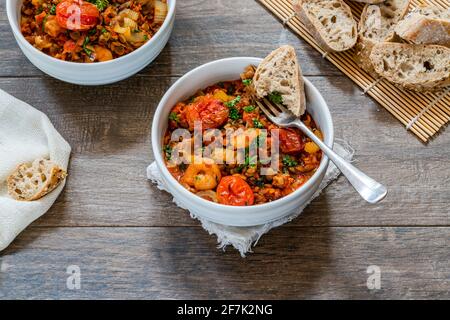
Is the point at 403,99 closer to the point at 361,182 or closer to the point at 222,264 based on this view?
the point at 361,182

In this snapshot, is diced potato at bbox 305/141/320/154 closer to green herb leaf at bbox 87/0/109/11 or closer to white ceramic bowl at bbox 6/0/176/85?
white ceramic bowl at bbox 6/0/176/85

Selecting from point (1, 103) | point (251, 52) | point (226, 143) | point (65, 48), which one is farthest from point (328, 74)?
point (1, 103)

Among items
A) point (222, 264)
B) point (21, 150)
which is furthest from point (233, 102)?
point (21, 150)

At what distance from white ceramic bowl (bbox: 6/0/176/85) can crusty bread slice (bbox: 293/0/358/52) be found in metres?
0.59

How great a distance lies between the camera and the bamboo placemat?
2.87 metres

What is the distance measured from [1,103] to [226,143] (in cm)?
100

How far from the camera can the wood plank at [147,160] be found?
8.87 feet

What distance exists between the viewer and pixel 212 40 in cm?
309

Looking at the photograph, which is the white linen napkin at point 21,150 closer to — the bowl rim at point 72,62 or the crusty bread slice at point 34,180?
the crusty bread slice at point 34,180

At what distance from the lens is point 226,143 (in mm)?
2545

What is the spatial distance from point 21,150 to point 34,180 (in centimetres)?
16

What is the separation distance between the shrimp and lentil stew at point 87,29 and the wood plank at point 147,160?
8.9 inches

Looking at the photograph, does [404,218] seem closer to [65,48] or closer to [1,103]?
[65,48]

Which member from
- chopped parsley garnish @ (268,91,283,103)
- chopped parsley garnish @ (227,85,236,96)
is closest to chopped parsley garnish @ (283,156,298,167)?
chopped parsley garnish @ (268,91,283,103)
